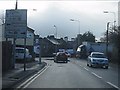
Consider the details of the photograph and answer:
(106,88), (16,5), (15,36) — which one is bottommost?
(106,88)

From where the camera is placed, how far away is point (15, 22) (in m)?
29.2

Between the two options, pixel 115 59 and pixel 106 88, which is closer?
pixel 106 88

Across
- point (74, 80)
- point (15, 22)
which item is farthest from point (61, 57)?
point (74, 80)

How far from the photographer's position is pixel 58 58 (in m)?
53.6

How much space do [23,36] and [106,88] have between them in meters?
14.2

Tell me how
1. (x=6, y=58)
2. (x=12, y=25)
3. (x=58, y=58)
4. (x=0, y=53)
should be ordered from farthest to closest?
(x=58, y=58) < (x=12, y=25) < (x=6, y=58) < (x=0, y=53)

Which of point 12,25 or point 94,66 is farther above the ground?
point 12,25

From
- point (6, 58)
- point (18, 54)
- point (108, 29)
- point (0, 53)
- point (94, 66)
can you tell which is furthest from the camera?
point (108, 29)

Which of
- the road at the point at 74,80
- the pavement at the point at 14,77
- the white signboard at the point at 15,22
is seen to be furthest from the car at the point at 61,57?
the road at the point at 74,80

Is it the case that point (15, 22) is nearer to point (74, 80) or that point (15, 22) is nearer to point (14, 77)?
point (14, 77)

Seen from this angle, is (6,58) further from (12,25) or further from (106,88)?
(106,88)

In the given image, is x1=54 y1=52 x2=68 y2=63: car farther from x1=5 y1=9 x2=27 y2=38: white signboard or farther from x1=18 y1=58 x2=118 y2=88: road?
x1=18 y1=58 x2=118 y2=88: road

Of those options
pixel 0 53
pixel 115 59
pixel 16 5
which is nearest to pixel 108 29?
pixel 115 59

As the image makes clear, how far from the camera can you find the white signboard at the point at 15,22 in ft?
95.7
